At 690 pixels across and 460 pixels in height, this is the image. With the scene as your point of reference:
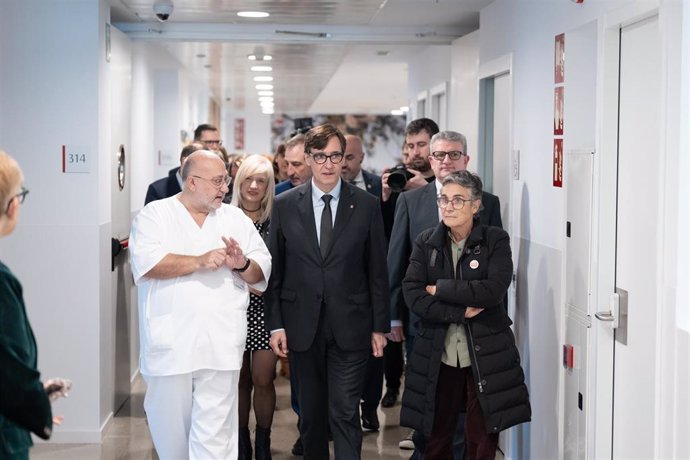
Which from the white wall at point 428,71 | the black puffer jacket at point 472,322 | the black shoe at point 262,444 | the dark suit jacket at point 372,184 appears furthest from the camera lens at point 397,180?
the white wall at point 428,71

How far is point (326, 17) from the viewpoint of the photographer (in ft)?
21.6

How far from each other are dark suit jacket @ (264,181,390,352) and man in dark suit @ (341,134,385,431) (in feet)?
3.58

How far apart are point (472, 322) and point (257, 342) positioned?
1.26 m

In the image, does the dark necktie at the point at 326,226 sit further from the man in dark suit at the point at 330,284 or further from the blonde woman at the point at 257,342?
the blonde woman at the point at 257,342

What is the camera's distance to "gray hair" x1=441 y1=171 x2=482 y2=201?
4305 mm

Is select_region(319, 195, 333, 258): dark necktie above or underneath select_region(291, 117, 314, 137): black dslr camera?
underneath

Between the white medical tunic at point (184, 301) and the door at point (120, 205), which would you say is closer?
the white medical tunic at point (184, 301)

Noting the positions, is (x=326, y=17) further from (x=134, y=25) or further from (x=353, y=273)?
(x=353, y=273)

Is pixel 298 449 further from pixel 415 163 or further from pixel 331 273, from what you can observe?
pixel 415 163

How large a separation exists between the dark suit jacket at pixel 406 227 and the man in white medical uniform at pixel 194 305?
34.9 inches

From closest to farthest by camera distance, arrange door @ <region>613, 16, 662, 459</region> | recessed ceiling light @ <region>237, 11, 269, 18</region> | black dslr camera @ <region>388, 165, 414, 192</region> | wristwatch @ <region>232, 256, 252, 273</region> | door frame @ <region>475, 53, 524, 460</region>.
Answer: door @ <region>613, 16, 662, 459</region> → wristwatch @ <region>232, 256, 252, 273</region> → door frame @ <region>475, 53, 524, 460</region> → black dslr camera @ <region>388, 165, 414, 192</region> → recessed ceiling light @ <region>237, 11, 269, 18</region>

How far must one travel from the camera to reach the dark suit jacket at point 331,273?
4504 mm

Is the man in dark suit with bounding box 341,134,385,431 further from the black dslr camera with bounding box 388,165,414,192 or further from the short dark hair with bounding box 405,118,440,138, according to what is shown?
the short dark hair with bounding box 405,118,440,138

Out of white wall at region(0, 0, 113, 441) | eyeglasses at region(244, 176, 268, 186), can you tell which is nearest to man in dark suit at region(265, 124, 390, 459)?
eyeglasses at region(244, 176, 268, 186)
